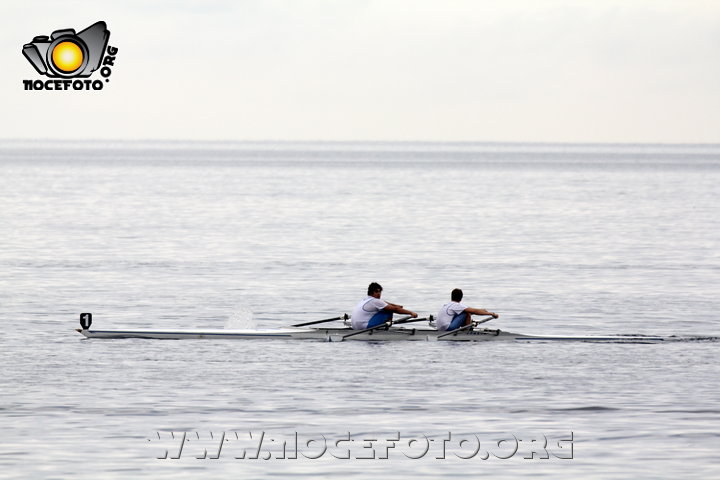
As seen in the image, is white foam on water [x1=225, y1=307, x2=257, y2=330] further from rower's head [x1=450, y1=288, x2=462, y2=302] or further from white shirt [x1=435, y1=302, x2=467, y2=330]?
rower's head [x1=450, y1=288, x2=462, y2=302]

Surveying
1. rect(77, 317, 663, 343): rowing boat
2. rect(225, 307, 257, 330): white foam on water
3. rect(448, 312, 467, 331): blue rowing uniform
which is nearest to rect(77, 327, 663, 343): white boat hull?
rect(77, 317, 663, 343): rowing boat

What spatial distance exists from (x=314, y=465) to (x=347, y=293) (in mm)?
23690

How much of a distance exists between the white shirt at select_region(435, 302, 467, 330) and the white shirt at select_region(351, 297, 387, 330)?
53.1 inches

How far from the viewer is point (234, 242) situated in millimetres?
65688

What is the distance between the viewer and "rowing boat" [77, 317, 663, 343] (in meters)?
29.8

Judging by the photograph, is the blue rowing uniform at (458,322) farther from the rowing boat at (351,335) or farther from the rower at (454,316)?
the rowing boat at (351,335)

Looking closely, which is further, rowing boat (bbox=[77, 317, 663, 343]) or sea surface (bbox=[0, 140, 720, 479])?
rowing boat (bbox=[77, 317, 663, 343])

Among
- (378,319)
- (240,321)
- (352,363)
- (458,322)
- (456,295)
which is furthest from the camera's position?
(240,321)

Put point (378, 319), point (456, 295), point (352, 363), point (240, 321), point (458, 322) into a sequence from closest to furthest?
point (352, 363) < point (456, 295) < point (378, 319) < point (458, 322) < point (240, 321)

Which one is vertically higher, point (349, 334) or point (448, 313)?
point (448, 313)

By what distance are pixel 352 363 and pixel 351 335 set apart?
276cm

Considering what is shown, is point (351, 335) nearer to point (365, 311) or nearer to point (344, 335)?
point (344, 335)

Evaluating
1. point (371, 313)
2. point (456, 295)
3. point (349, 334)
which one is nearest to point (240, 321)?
point (349, 334)

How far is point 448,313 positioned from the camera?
2983cm
